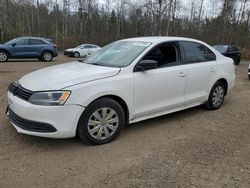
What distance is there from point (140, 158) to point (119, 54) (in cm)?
191

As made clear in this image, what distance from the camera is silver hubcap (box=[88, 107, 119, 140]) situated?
373 cm

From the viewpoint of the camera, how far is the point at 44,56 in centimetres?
1702

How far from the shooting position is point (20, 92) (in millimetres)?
3697

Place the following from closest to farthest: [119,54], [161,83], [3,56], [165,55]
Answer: [161,83], [119,54], [165,55], [3,56]

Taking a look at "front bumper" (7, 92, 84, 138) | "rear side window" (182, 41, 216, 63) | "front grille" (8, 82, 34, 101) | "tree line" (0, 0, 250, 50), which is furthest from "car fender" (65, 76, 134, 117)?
"tree line" (0, 0, 250, 50)

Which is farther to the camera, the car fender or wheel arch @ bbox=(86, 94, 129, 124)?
wheel arch @ bbox=(86, 94, 129, 124)

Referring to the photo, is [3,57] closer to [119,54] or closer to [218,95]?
[119,54]

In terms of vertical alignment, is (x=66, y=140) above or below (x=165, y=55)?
below

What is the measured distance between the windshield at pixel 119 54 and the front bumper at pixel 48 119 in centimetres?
117

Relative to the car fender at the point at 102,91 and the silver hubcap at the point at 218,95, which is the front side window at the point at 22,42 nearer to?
the silver hubcap at the point at 218,95

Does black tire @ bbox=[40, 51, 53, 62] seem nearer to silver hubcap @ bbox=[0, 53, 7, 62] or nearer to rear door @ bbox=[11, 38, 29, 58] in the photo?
rear door @ bbox=[11, 38, 29, 58]

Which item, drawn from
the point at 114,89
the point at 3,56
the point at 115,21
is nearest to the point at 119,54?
the point at 114,89

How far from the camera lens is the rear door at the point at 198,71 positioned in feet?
16.3

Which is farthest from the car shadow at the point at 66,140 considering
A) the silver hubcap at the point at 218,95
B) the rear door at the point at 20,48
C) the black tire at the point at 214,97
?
the rear door at the point at 20,48
